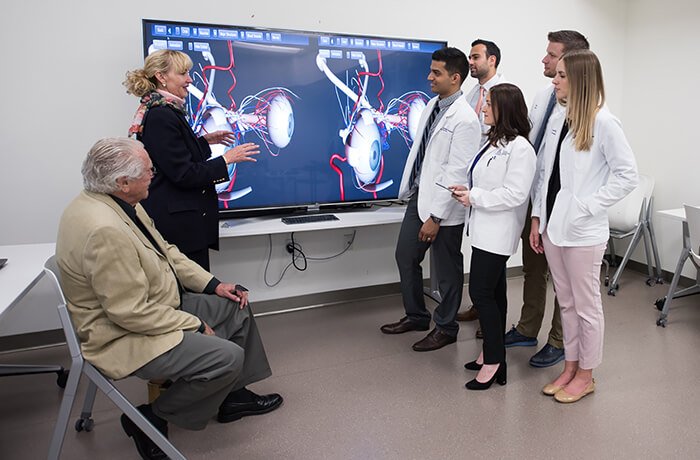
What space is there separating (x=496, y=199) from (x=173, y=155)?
1511 millimetres

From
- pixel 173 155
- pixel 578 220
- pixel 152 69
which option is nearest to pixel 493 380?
pixel 578 220

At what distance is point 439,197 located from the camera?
9.57 ft

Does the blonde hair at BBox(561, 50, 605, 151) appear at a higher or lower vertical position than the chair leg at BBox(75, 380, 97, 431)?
higher

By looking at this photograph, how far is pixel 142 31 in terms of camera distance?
9.77 feet

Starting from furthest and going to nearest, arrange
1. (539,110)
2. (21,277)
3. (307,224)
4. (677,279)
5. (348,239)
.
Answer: (348,239) < (677,279) < (307,224) < (539,110) < (21,277)

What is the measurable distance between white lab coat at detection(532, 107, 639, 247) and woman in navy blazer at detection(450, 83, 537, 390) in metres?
0.17

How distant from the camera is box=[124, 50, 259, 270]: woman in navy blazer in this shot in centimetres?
245

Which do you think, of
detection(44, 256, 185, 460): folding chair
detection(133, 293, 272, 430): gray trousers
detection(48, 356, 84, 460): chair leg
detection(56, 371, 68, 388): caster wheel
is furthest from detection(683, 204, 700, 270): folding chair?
detection(56, 371, 68, 388): caster wheel

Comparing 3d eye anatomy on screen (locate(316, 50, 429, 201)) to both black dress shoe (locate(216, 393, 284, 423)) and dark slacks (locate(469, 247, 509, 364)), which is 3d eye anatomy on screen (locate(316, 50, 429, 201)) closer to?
dark slacks (locate(469, 247, 509, 364))

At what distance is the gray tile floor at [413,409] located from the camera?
2.25 meters

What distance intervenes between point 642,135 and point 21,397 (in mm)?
4875

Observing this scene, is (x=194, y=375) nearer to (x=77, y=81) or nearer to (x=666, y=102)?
(x=77, y=81)

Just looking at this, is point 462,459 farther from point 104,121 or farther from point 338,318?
point 104,121

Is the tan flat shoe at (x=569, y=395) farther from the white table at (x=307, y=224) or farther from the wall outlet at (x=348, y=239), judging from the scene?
the wall outlet at (x=348, y=239)
